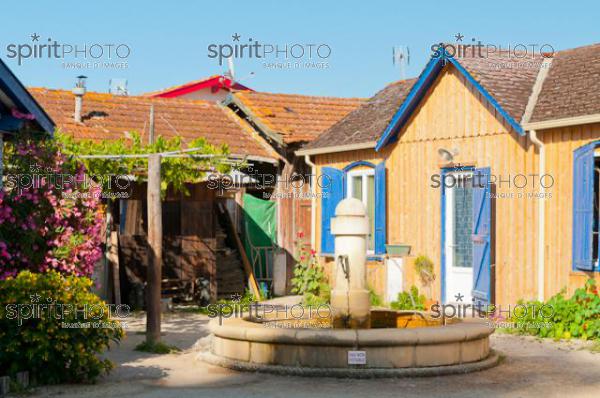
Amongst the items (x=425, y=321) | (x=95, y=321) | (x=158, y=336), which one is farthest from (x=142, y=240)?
(x=95, y=321)

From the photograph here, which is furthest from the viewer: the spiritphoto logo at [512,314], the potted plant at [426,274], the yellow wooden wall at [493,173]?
the potted plant at [426,274]

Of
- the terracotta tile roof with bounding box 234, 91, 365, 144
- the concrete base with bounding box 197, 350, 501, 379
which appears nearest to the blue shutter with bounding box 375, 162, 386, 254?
the terracotta tile roof with bounding box 234, 91, 365, 144

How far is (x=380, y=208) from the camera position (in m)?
18.1

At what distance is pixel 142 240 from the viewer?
1781cm

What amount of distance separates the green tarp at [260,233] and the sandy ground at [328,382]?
8.23 m

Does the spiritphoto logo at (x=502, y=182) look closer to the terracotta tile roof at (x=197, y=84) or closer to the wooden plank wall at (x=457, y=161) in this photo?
the wooden plank wall at (x=457, y=161)

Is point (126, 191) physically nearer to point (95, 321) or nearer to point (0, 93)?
point (0, 93)

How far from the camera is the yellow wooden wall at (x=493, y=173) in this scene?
47.3 feet

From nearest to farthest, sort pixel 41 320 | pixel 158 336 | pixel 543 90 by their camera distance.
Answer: pixel 41 320 → pixel 158 336 → pixel 543 90

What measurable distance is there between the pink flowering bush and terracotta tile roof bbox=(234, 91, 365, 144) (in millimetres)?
9615

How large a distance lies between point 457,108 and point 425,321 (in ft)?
16.5

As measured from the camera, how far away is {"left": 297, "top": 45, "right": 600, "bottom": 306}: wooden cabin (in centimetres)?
1425

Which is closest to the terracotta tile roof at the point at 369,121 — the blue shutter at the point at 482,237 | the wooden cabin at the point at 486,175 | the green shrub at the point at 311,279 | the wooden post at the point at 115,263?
the wooden cabin at the point at 486,175

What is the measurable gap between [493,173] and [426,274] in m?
2.35
